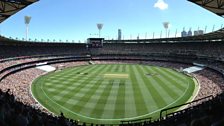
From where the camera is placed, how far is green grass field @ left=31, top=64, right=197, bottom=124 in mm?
27406

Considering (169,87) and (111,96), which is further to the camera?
(169,87)

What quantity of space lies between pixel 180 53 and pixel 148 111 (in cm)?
4911

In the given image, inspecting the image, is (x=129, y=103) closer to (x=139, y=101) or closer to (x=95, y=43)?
(x=139, y=101)

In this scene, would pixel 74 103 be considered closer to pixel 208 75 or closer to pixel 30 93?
pixel 30 93

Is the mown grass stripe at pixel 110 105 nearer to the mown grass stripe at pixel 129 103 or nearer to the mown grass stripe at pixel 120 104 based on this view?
the mown grass stripe at pixel 120 104

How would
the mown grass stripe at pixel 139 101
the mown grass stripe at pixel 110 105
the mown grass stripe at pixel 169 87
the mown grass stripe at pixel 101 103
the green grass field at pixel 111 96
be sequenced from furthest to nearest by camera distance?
the mown grass stripe at pixel 169 87
the mown grass stripe at pixel 139 101
the green grass field at pixel 111 96
the mown grass stripe at pixel 101 103
the mown grass stripe at pixel 110 105

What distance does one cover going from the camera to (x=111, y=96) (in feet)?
113

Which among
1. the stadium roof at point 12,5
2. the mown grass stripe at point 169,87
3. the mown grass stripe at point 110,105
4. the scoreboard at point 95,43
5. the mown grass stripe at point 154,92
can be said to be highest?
the stadium roof at point 12,5

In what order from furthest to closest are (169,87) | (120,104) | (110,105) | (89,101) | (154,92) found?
(169,87) < (154,92) < (89,101) < (120,104) < (110,105)

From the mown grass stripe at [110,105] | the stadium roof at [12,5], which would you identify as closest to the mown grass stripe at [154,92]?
the mown grass stripe at [110,105]

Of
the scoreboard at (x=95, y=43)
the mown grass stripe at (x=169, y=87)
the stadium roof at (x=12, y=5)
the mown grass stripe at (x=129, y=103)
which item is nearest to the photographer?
the stadium roof at (x=12, y=5)

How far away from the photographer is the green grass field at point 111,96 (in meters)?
27.4

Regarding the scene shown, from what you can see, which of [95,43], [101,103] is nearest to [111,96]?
[101,103]

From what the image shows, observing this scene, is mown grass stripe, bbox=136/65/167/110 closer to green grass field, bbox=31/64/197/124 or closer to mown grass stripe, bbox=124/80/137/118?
green grass field, bbox=31/64/197/124
